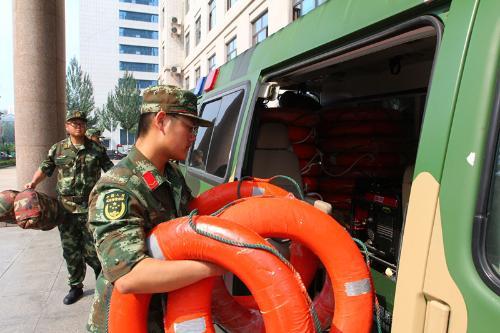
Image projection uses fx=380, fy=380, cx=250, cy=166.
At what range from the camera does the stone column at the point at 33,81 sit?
7.11 m

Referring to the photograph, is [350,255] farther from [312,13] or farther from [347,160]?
[347,160]

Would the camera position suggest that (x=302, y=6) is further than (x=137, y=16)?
No

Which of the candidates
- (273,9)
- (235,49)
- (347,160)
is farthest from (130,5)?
(347,160)

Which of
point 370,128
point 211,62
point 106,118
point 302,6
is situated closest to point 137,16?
point 106,118

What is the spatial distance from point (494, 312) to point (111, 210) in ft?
3.84

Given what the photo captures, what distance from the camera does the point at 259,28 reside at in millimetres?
13273

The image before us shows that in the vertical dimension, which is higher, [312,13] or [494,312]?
[312,13]

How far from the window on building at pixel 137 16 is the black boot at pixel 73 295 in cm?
6607

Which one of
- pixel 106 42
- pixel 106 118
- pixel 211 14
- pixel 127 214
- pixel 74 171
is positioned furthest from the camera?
pixel 106 42

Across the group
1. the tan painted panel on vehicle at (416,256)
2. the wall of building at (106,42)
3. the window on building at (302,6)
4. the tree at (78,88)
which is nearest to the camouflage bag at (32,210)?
the tan painted panel on vehicle at (416,256)

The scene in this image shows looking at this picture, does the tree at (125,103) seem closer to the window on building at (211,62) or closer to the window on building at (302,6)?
the window on building at (211,62)

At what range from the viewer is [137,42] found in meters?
62.6

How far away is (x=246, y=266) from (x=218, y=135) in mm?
2210

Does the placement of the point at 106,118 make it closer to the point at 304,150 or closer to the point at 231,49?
the point at 231,49
